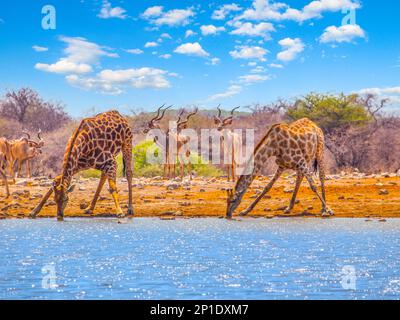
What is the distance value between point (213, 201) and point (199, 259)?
8511 mm

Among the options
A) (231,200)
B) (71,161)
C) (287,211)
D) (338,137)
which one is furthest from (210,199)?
(338,137)

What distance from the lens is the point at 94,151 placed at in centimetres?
1650

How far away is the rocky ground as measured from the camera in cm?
1783

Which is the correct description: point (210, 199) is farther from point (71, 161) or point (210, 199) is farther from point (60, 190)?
point (60, 190)

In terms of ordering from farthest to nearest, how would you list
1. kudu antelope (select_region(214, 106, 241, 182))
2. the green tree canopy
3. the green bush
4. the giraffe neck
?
the green tree canopy → the green bush → kudu antelope (select_region(214, 106, 241, 182)) → the giraffe neck

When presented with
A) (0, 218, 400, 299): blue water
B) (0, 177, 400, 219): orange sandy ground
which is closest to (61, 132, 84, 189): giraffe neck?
(0, 218, 400, 299): blue water

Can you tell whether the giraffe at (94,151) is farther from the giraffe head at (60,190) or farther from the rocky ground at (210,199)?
the rocky ground at (210,199)

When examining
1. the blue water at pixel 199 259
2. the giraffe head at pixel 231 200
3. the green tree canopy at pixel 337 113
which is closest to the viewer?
the blue water at pixel 199 259

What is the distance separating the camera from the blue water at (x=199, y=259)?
8.86 meters

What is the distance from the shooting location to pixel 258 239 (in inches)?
526

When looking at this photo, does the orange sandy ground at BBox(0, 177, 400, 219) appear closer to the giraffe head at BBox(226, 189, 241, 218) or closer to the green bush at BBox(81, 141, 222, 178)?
the giraffe head at BBox(226, 189, 241, 218)

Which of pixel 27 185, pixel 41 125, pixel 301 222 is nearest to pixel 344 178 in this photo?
pixel 301 222

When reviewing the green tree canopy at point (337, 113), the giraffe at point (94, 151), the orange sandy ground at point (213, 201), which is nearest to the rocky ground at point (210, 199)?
the orange sandy ground at point (213, 201)
